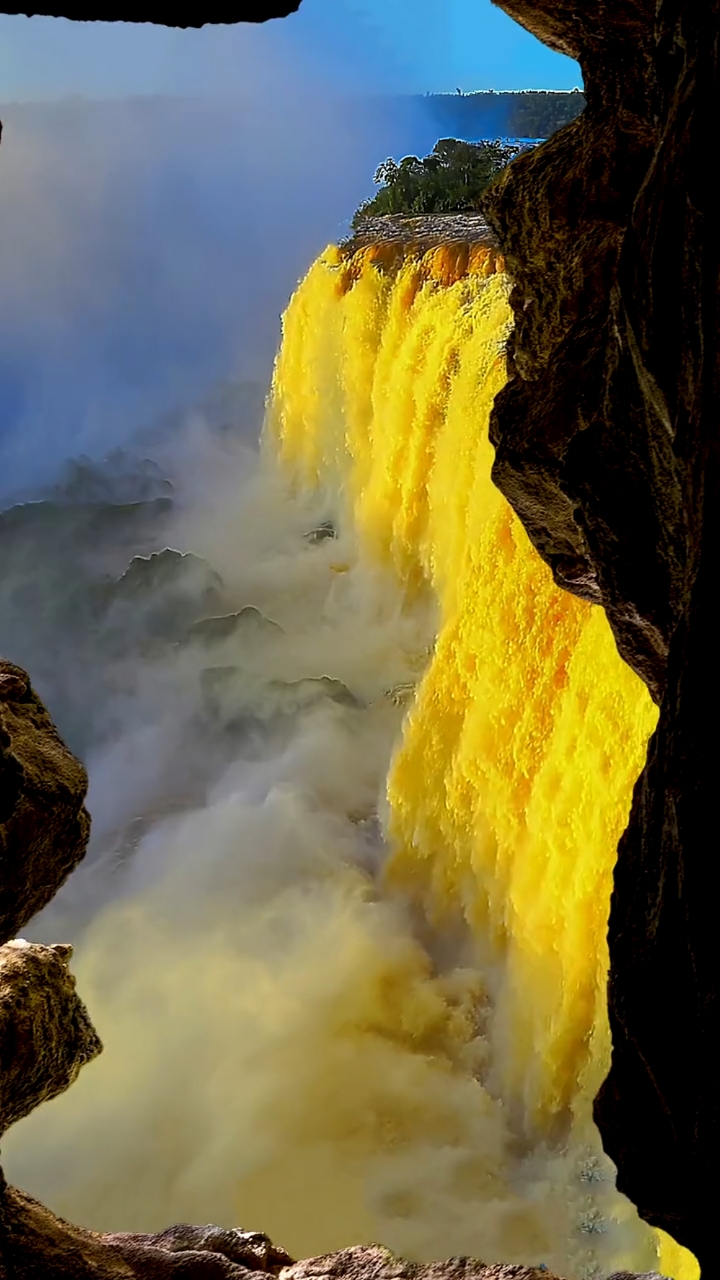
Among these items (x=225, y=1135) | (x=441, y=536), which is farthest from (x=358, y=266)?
(x=225, y=1135)

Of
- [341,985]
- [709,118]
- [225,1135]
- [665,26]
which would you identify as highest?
[665,26]

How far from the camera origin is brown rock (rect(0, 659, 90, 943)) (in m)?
3.66

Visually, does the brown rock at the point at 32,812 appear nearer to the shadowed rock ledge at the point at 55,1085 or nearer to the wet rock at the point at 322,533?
the shadowed rock ledge at the point at 55,1085

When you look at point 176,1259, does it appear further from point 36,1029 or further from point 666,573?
point 666,573

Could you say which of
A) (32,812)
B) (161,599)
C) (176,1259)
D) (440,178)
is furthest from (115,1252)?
(440,178)

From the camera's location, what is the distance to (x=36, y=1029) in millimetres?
4305

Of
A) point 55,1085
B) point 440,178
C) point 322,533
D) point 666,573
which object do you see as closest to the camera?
point 666,573

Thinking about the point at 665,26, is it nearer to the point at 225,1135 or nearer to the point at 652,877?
the point at 652,877

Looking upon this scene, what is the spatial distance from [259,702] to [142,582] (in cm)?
389

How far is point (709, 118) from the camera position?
7.73ft

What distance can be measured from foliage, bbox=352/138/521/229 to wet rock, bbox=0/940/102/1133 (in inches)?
508

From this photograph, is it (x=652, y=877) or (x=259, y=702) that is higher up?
(x=652, y=877)

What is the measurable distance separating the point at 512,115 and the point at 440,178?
6.93 feet

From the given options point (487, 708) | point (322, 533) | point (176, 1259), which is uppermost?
point (322, 533)
